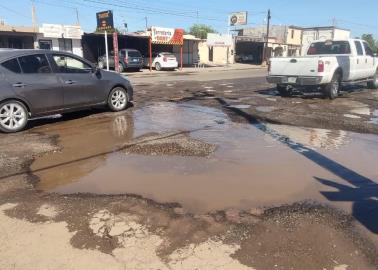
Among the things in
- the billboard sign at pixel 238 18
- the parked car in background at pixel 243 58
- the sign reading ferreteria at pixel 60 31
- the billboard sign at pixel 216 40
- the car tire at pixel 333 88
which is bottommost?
the parked car in background at pixel 243 58

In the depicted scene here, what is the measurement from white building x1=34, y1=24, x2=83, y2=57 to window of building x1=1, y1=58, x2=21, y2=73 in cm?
2688

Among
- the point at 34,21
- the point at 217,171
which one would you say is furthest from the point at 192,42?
the point at 217,171

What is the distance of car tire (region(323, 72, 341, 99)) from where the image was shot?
1314 cm

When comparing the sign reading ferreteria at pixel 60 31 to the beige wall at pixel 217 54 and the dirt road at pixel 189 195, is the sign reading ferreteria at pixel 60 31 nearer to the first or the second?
the beige wall at pixel 217 54

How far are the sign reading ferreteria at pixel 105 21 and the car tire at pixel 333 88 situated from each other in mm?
20535

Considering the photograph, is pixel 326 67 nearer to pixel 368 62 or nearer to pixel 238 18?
pixel 368 62

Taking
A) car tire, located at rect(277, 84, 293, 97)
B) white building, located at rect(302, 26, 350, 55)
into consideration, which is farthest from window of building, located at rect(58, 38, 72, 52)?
white building, located at rect(302, 26, 350, 55)

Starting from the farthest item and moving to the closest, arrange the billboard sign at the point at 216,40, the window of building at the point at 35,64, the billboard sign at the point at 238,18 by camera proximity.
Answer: the billboard sign at the point at 238,18 → the billboard sign at the point at 216,40 → the window of building at the point at 35,64

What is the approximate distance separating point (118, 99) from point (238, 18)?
5238 centimetres

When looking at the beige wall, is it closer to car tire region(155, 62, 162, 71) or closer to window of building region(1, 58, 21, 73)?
car tire region(155, 62, 162, 71)

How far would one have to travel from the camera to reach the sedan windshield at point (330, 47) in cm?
1420

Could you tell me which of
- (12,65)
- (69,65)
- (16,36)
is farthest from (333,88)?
(16,36)

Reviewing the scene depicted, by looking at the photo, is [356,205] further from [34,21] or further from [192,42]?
[192,42]

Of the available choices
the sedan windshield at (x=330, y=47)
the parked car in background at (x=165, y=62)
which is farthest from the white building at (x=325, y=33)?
the sedan windshield at (x=330, y=47)
